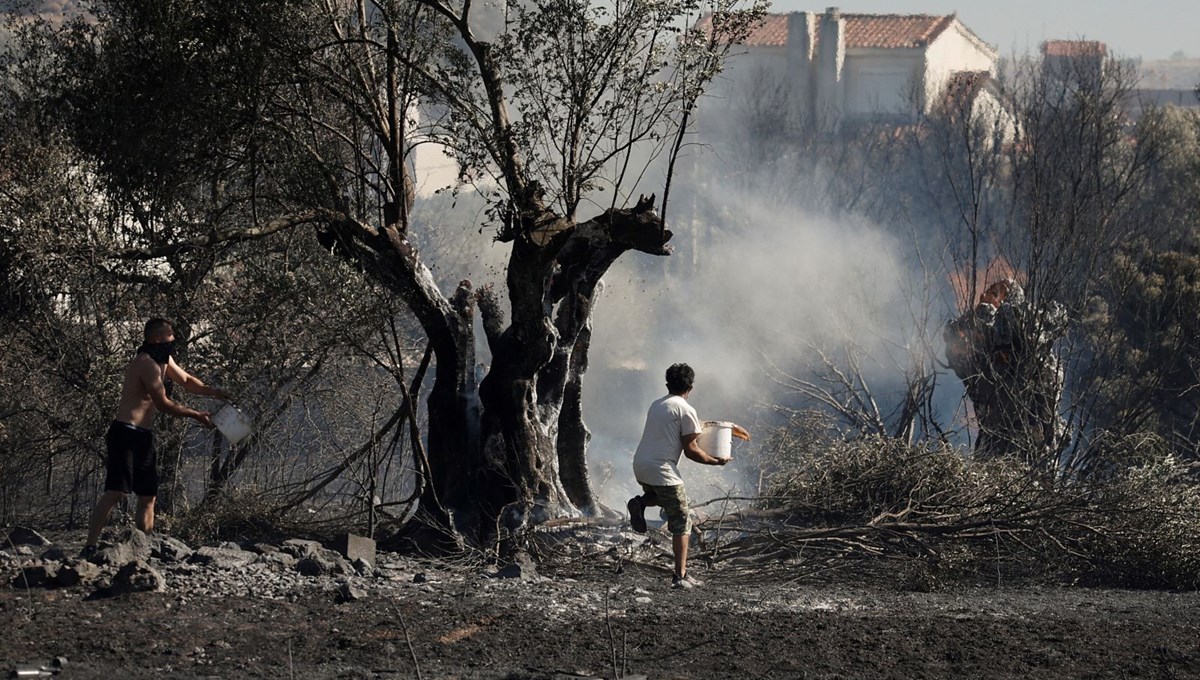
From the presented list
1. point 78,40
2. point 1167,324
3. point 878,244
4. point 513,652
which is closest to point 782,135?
point 878,244

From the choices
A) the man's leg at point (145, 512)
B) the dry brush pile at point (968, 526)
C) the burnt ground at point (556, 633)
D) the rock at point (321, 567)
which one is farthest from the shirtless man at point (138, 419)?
the dry brush pile at point (968, 526)

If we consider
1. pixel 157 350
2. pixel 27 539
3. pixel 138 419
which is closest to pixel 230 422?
pixel 138 419

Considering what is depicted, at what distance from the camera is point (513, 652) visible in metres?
7.52

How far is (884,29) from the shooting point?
63.5 metres

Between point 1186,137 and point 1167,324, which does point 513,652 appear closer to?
point 1167,324

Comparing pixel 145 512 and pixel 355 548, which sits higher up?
pixel 145 512

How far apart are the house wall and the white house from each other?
0.04m

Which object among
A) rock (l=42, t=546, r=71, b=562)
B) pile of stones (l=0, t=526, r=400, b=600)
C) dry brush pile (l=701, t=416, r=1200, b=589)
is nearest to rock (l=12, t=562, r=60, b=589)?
pile of stones (l=0, t=526, r=400, b=600)

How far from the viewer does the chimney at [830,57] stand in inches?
2413

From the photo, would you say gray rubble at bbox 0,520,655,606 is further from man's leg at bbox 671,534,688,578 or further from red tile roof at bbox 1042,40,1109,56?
red tile roof at bbox 1042,40,1109,56

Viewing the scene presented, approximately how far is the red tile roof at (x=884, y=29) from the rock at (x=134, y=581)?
183 ft

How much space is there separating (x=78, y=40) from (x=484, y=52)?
4645 mm

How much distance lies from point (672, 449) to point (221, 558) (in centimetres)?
291

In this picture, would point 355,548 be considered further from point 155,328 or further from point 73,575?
point 73,575
